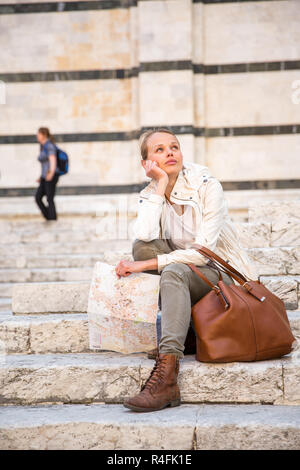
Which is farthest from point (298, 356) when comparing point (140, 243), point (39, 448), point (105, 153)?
point (105, 153)

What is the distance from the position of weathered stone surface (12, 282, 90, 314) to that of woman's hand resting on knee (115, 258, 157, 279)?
88 cm

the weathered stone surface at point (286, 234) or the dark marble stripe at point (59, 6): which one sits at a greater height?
the dark marble stripe at point (59, 6)

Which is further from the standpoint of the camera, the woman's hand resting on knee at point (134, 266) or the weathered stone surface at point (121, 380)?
the woman's hand resting on knee at point (134, 266)

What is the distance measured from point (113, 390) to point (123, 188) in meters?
5.41

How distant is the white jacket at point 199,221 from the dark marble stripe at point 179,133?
4746 mm

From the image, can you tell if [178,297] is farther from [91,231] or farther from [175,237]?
[91,231]

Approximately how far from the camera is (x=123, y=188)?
7.77m

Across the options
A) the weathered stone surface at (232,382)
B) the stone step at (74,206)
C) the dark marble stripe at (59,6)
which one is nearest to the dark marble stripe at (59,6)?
the dark marble stripe at (59,6)

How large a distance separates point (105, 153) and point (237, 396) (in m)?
5.82

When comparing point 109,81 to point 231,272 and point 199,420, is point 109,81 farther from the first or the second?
point 199,420

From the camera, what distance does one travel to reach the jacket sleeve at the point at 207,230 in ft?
8.57

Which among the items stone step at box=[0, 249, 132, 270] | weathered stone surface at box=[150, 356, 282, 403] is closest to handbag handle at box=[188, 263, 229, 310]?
weathered stone surface at box=[150, 356, 282, 403]

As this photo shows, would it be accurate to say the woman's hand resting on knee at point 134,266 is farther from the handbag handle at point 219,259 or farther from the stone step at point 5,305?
the stone step at point 5,305

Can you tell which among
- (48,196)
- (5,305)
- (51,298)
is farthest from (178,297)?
(48,196)
